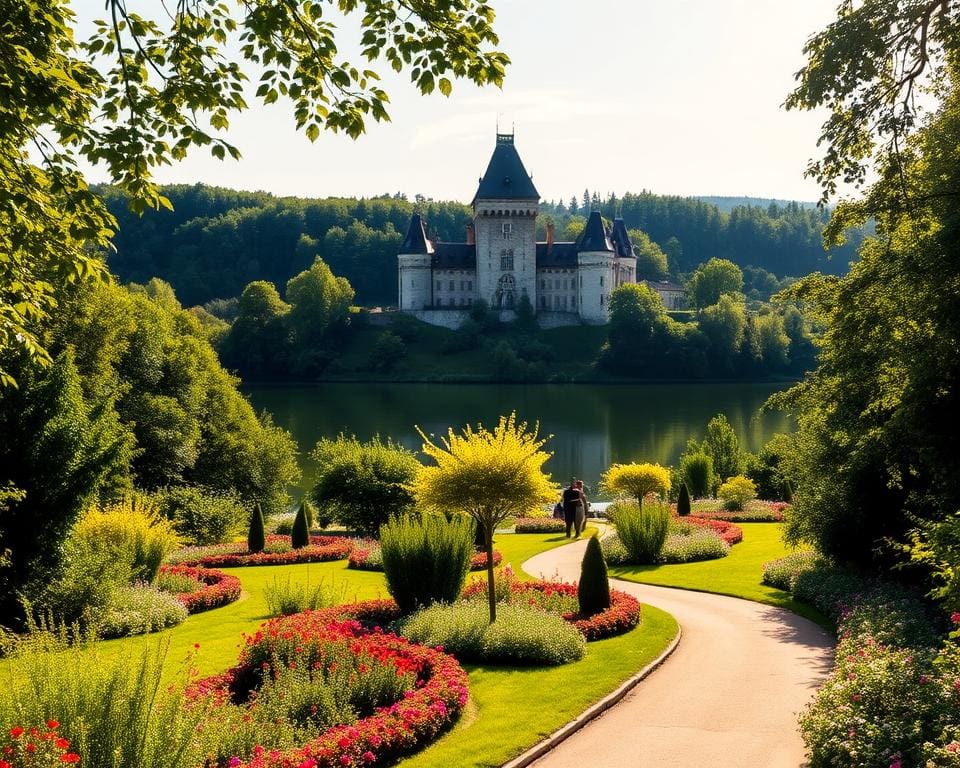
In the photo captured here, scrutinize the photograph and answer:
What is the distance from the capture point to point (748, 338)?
92.8 metres

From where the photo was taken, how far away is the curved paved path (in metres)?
8.61

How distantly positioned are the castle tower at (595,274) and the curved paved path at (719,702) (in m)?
89.9

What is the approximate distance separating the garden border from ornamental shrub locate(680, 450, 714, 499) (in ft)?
73.0

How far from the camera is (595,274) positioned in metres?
104

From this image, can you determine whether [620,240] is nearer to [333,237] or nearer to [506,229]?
[506,229]

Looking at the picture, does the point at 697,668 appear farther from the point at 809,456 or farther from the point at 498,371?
the point at 498,371

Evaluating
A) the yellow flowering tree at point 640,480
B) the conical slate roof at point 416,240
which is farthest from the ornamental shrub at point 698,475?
the conical slate roof at point 416,240

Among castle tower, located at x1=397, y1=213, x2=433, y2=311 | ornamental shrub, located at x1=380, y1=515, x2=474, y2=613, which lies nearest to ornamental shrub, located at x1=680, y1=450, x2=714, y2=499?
ornamental shrub, located at x1=380, y1=515, x2=474, y2=613

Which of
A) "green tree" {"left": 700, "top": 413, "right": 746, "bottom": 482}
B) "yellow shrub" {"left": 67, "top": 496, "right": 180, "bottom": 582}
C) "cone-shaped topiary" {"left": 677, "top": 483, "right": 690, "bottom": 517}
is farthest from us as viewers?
"green tree" {"left": 700, "top": 413, "right": 746, "bottom": 482}

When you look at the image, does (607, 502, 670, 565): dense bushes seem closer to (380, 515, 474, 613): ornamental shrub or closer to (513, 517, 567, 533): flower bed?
(513, 517, 567, 533): flower bed

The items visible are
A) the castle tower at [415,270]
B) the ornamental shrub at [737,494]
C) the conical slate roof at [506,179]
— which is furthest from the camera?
the castle tower at [415,270]

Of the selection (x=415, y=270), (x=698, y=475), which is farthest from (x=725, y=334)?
(x=698, y=475)

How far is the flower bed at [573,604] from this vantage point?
514 inches

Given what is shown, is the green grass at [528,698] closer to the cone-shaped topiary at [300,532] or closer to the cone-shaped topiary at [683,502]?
the cone-shaped topiary at [300,532]
